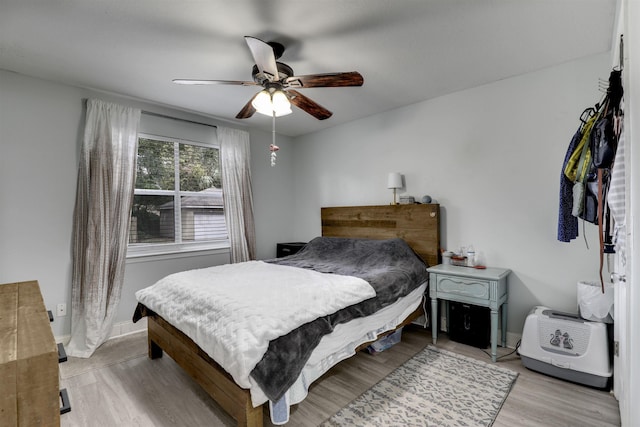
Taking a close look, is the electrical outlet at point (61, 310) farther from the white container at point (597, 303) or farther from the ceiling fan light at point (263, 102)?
the white container at point (597, 303)

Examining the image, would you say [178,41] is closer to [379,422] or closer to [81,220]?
[81,220]

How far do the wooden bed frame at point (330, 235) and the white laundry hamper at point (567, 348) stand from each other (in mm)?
967

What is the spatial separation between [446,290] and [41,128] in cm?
410

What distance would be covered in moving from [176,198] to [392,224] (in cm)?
268

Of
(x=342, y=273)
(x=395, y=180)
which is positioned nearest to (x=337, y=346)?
(x=342, y=273)

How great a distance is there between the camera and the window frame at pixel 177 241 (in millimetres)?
3391

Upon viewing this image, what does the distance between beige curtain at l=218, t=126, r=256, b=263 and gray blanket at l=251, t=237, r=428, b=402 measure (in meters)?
0.76

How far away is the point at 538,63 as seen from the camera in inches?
101

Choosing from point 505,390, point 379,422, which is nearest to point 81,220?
point 379,422

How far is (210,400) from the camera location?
6.76ft

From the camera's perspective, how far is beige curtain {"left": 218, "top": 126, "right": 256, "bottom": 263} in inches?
156

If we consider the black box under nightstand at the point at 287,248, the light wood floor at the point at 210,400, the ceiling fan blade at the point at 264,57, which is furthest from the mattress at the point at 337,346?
the black box under nightstand at the point at 287,248

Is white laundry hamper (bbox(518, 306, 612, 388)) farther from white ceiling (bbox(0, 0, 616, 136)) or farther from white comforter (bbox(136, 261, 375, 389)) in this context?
white ceiling (bbox(0, 0, 616, 136))

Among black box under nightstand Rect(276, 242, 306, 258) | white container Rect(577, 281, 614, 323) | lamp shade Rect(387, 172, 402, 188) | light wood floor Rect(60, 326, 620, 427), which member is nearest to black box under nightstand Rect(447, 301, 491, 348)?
light wood floor Rect(60, 326, 620, 427)
